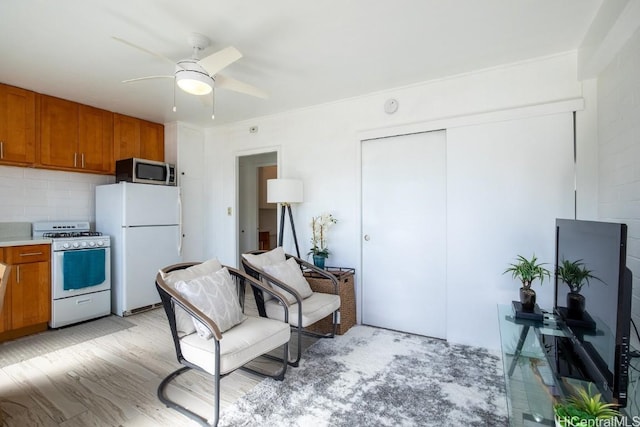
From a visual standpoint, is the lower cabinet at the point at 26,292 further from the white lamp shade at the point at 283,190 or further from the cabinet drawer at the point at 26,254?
the white lamp shade at the point at 283,190

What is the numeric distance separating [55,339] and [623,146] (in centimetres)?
491

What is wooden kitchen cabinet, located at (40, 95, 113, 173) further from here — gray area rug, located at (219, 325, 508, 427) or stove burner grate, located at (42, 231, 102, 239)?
gray area rug, located at (219, 325, 508, 427)

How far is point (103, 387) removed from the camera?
221 cm

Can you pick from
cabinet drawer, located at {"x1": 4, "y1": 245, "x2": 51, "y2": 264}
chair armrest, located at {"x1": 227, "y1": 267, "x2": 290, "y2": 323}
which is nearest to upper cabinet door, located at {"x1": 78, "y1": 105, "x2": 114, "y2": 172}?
cabinet drawer, located at {"x1": 4, "y1": 245, "x2": 51, "y2": 264}

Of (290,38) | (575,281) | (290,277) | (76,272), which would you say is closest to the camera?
Answer: (575,281)

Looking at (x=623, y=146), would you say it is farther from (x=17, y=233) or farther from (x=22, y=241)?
(x=17, y=233)

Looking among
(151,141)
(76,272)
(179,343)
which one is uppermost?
(151,141)

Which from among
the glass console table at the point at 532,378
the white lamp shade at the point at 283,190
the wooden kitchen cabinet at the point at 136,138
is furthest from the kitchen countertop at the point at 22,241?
the glass console table at the point at 532,378

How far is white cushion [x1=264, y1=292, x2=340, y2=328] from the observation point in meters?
2.52

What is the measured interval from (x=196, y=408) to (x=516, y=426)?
69.5 inches

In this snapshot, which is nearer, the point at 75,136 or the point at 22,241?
the point at 22,241

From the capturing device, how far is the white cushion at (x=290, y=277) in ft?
8.98

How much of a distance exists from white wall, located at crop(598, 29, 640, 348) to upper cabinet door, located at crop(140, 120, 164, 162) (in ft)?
16.0

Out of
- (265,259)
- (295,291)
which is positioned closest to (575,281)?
(295,291)
